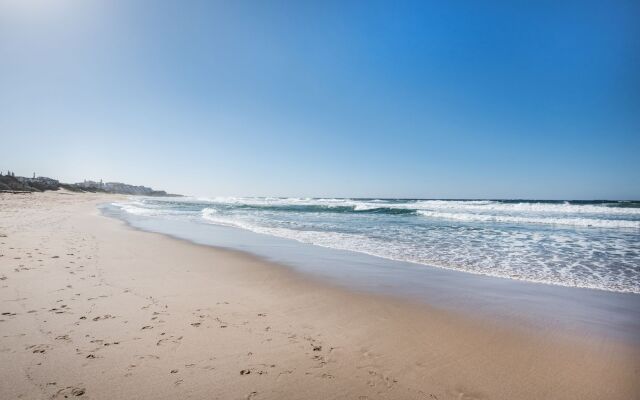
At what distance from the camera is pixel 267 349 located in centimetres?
327

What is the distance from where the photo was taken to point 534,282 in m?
6.18

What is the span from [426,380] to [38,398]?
10.5 feet

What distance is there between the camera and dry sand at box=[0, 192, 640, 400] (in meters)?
2.62

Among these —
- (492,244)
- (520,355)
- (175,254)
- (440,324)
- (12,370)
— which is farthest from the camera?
(492,244)

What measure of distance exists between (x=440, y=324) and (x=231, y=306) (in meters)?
3.02

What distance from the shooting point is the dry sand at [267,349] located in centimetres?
262

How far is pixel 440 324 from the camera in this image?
4.09 meters

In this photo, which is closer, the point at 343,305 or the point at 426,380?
the point at 426,380

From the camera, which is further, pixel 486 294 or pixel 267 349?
pixel 486 294

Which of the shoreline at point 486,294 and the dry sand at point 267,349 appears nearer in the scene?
the dry sand at point 267,349

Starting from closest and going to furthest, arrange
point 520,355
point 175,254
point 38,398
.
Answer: point 38,398, point 520,355, point 175,254

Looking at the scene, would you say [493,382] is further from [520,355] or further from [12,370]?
[12,370]

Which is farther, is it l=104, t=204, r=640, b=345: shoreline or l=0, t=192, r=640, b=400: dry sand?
l=104, t=204, r=640, b=345: shoreline

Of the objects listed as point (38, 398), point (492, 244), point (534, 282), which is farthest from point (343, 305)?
point (492, 244)
